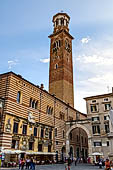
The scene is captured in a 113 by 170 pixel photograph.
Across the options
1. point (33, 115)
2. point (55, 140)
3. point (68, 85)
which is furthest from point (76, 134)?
point (33, 115)

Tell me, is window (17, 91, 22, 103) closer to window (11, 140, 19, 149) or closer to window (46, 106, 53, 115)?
window (11, 140, 19, 149)

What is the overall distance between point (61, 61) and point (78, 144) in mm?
19858

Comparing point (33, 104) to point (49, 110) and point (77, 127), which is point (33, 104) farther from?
point (77, 127)

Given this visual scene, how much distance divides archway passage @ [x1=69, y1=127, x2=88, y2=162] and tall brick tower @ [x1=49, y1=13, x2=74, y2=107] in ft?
25.7

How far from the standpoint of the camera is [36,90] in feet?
84.3

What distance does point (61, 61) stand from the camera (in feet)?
145

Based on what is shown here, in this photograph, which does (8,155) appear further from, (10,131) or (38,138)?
(38,138)

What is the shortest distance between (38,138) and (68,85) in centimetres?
2152

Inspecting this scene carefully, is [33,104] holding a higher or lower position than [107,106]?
lower

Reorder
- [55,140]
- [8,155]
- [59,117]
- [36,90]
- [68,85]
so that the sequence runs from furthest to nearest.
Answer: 1. [68,85]
2. [59,117]
3. [55,140]
4. [36,90]
5. [8,155]

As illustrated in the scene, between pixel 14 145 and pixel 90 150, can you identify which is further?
pixel 90 150

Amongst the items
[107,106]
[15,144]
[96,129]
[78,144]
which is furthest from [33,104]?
[78,144]

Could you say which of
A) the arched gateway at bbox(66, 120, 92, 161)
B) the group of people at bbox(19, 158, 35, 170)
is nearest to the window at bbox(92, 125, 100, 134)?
the arched gateway at bbox(66, 120, 92, 161)

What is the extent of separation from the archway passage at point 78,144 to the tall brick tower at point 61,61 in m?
7.85
